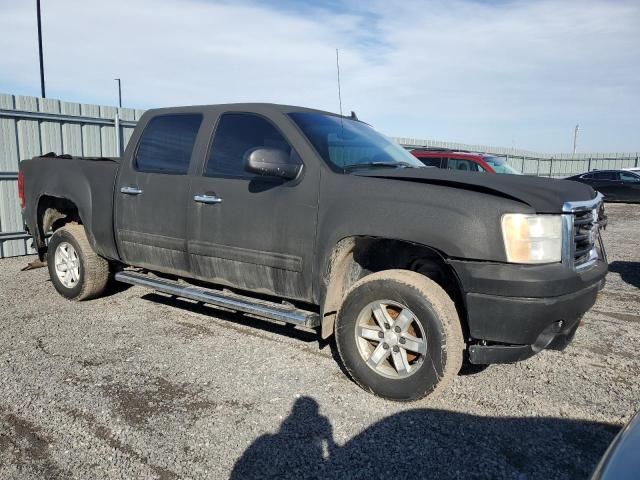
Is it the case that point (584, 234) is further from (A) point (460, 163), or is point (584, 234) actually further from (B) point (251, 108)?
(A) point (460, 163)

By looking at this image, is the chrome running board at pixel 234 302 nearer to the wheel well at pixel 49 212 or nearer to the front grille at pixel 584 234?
the wheel well at pixel 49 212

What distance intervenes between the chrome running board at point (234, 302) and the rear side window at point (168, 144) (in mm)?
989

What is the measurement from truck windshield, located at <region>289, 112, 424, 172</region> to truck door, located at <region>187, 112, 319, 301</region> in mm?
198

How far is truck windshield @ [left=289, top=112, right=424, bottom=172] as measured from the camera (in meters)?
3.77

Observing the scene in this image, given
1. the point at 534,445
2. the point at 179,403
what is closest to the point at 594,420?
the point at 534,445


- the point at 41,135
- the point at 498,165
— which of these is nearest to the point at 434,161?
the point at 498,165

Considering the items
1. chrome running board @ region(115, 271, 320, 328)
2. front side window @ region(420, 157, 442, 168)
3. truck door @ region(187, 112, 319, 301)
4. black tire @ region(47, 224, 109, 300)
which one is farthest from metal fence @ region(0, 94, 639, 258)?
front side window @ region(420, 157, 442, 168)

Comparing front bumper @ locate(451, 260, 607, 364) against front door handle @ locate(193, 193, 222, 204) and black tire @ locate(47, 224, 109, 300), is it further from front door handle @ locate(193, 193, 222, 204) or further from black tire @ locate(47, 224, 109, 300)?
black tire @ locate(47, 224, 109, 300)

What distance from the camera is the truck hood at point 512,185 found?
116 inches

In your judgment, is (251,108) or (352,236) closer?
(352,236)

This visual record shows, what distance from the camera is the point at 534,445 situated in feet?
9.29

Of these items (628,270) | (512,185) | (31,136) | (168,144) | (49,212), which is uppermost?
(31,136)

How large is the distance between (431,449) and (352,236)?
54.1 inches

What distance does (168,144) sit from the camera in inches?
181
